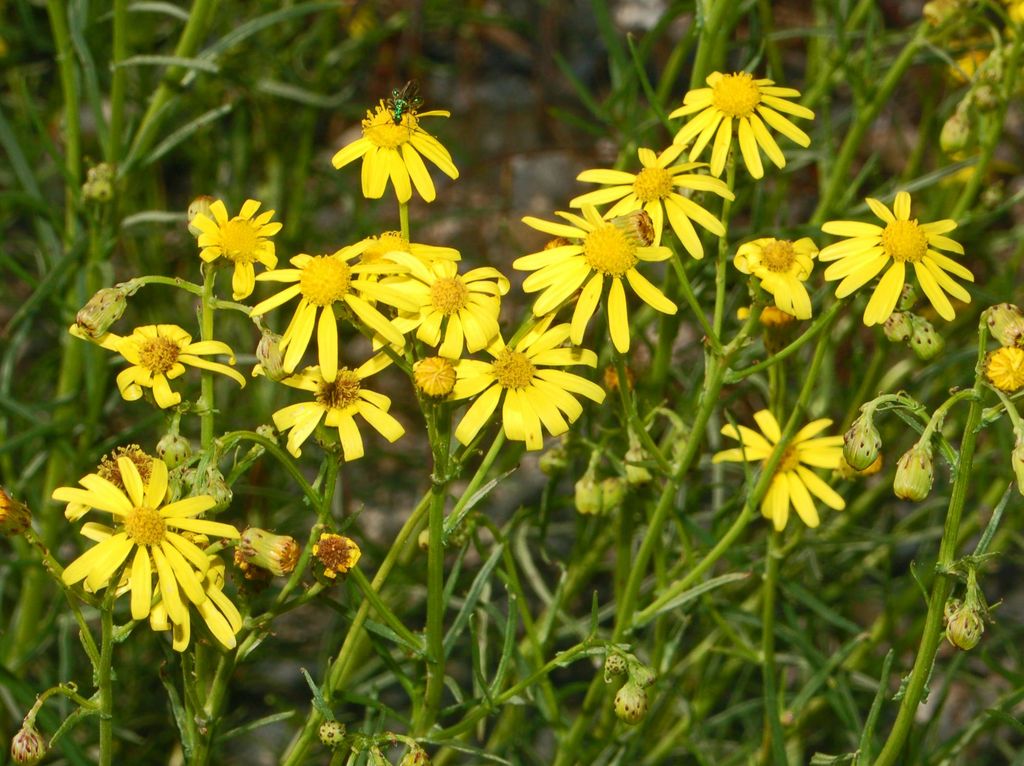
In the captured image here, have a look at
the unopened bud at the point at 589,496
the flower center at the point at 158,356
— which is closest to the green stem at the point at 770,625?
the unopened bud at the point at 589,496

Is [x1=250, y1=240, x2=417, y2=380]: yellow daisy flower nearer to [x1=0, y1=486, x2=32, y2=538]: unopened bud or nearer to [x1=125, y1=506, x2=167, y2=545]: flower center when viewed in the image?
[x1=125, y1=506, x2=167, y2=545]: flower center

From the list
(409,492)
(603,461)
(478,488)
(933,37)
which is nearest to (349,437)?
(478,488)

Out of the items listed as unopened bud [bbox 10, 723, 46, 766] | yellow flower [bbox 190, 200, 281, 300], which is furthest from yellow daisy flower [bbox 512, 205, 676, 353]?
unopened bud [bbox 10, 723, 46, 766]

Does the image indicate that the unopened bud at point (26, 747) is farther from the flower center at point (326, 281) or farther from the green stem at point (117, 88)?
the green stem at point (117, 88)

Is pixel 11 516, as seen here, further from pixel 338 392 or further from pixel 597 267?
pixel 597 267

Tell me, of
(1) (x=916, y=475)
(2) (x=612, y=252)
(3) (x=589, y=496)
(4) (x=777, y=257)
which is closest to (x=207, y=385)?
(2) (x=612, y=252)

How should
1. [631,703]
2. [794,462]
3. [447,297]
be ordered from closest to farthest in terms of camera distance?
[447,297]
[631,703]
[794,462]
